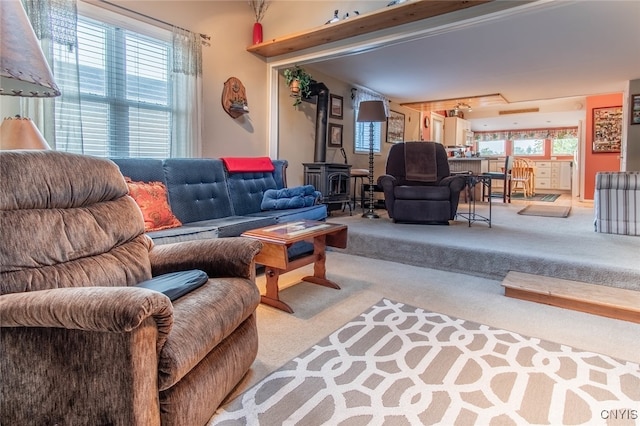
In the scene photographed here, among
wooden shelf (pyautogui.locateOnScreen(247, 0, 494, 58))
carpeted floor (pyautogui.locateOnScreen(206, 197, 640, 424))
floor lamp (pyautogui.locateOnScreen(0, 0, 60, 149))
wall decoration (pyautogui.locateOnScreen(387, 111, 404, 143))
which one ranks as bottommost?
carpeted floor (pyautogui.locateOnScreen(206, 197, 640, 424))

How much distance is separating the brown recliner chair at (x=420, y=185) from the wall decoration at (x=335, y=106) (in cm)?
158

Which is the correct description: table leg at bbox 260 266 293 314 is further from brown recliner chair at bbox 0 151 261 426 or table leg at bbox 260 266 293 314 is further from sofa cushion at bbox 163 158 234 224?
sofa cushion at bbox 163 158 234 224

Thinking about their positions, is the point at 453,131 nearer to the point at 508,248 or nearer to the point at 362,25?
the point at 362,25

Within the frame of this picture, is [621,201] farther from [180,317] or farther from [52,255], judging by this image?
[52,255]

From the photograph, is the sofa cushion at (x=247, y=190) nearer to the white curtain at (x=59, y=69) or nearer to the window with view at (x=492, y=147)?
the white curtain at (x=59, y=69)

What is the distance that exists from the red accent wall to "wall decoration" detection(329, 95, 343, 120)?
17.7 feet

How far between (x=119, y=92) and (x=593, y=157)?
8.62 metres

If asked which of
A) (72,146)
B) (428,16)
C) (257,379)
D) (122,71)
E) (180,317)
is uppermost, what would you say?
(428,16)

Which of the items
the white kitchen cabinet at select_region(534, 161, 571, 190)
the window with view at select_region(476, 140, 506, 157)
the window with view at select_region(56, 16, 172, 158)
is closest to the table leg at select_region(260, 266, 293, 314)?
the window with view at select_region(56, 16, 172, 158)

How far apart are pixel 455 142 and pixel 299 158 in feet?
19.8

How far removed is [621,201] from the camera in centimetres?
365

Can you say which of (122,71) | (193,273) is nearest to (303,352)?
(193,273)

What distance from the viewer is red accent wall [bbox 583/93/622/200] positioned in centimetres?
731

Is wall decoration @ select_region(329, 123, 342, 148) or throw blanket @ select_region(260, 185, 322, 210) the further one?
wall decoration @ select_region(329, 123, 342, 148)
